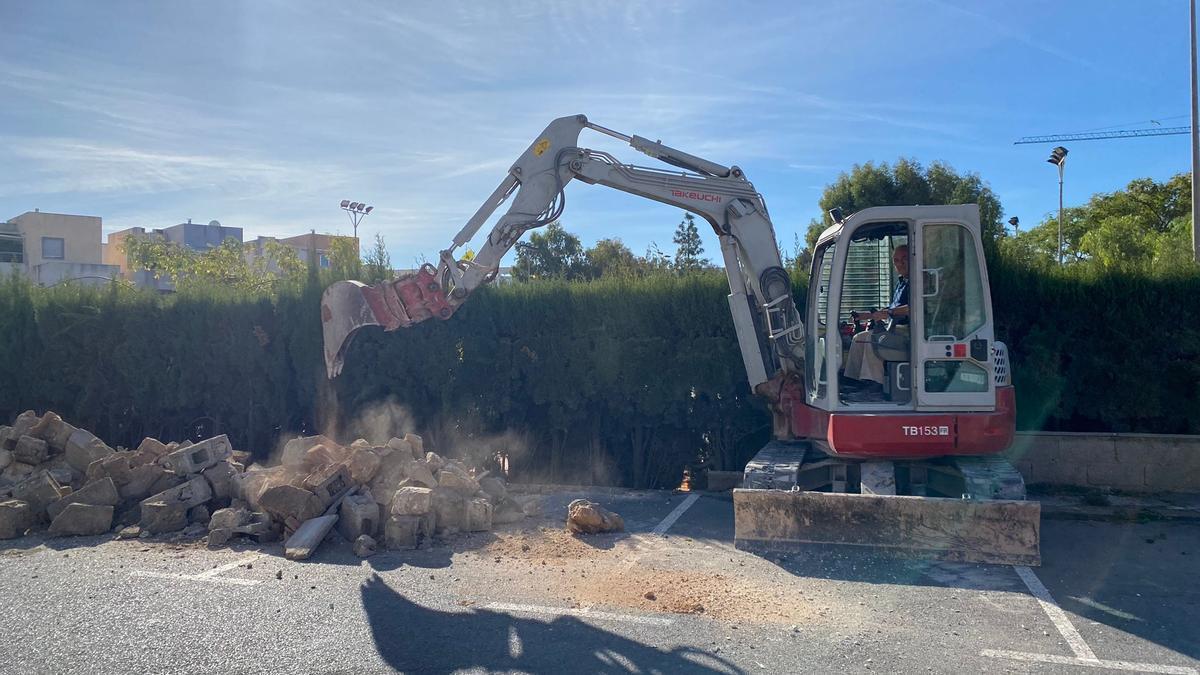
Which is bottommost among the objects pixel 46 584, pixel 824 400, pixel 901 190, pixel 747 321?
pixel 46 584

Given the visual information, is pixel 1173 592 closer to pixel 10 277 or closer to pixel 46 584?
pixel 46 584

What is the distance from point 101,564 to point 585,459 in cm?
582

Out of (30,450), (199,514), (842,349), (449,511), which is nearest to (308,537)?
(449,511)

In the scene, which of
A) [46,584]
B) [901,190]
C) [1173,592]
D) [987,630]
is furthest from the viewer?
[901,190]

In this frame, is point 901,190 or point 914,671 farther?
point 901,190

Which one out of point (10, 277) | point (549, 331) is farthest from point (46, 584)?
point (10, 277)

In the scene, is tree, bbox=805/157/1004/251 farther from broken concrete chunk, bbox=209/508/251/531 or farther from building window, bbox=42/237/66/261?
building window, bbox=42/237/66/261

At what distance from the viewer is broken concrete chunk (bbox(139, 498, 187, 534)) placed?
8836 mm

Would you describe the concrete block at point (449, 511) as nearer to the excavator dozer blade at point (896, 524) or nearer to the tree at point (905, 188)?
the excavator dozer blade at point (896, 524)

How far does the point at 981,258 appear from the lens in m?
7.74

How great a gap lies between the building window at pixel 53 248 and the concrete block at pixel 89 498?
48340 mm

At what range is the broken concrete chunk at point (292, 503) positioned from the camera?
8.36 m

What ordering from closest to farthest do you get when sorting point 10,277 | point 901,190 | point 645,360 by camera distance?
point 645,360, point 10,277, point 901,190

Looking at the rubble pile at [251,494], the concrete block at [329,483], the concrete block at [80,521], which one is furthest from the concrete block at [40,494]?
the concrete block at [329,483]
